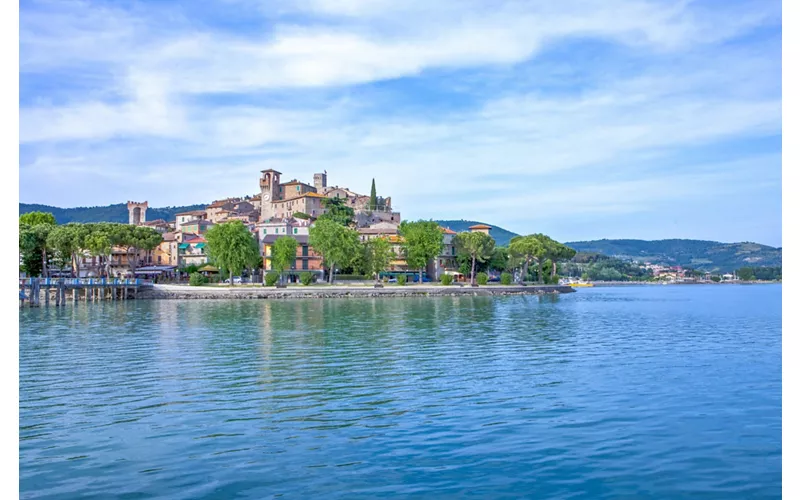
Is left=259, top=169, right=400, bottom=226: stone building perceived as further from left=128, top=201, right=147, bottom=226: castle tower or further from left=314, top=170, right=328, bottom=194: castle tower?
left=128, top=201, right=147, bottom=226: castle tower

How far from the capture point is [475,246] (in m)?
91.6

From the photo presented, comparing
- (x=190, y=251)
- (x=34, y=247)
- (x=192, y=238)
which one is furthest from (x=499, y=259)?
(x=34, y=247)

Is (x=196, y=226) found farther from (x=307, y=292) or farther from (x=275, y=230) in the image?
(x=307, y=292)

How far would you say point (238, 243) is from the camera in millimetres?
79125

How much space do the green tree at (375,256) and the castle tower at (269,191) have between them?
141 feet

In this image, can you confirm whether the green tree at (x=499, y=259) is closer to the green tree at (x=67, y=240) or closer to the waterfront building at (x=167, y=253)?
the waterfront building at (x=167, y=253)

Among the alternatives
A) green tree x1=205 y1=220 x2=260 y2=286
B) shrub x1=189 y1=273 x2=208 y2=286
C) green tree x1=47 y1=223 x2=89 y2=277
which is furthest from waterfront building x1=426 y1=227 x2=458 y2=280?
green tree x1=47 y1=223 x2=89 y2=277

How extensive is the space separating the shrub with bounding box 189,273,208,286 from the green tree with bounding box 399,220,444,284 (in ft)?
87.9

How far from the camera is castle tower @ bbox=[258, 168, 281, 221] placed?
130 m

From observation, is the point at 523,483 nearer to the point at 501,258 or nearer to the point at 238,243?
the point at 238,243

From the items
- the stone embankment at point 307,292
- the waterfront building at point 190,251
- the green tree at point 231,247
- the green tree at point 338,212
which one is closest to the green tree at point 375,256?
the stone embankment at point 307,292

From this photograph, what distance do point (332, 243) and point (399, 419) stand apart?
6889 centimetres
